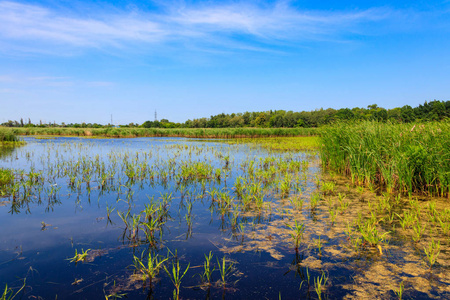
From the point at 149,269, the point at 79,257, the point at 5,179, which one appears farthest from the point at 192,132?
the point at 149,269

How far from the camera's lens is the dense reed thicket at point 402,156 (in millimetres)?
6977

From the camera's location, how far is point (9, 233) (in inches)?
199

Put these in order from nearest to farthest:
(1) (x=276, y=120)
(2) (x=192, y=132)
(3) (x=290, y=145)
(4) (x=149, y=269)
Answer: (4) (x=149, y=269), (3) (x=290, y=145), (2) (x=192, y=132), (1) (x=276, y=120)

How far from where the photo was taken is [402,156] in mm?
7074

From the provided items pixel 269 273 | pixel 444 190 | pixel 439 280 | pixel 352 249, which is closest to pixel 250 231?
pixel 269 273

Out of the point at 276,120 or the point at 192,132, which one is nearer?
the point at 192,132

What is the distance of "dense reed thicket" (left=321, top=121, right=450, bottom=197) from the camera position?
6977 mm

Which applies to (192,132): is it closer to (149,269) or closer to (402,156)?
(402,156)

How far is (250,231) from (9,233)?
4.66 metres

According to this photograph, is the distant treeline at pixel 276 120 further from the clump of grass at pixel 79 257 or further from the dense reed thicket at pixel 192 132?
the clump of grass at pixel 79 257

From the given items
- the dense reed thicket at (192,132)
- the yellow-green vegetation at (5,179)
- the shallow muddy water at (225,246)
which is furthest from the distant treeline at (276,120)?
the shallow muddy water at (225,246)

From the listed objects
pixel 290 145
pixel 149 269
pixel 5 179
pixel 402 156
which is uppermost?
pixel 402 156

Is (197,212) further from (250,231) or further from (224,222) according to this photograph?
(250,231)

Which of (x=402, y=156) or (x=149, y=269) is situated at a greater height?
(x=402, y=156)
